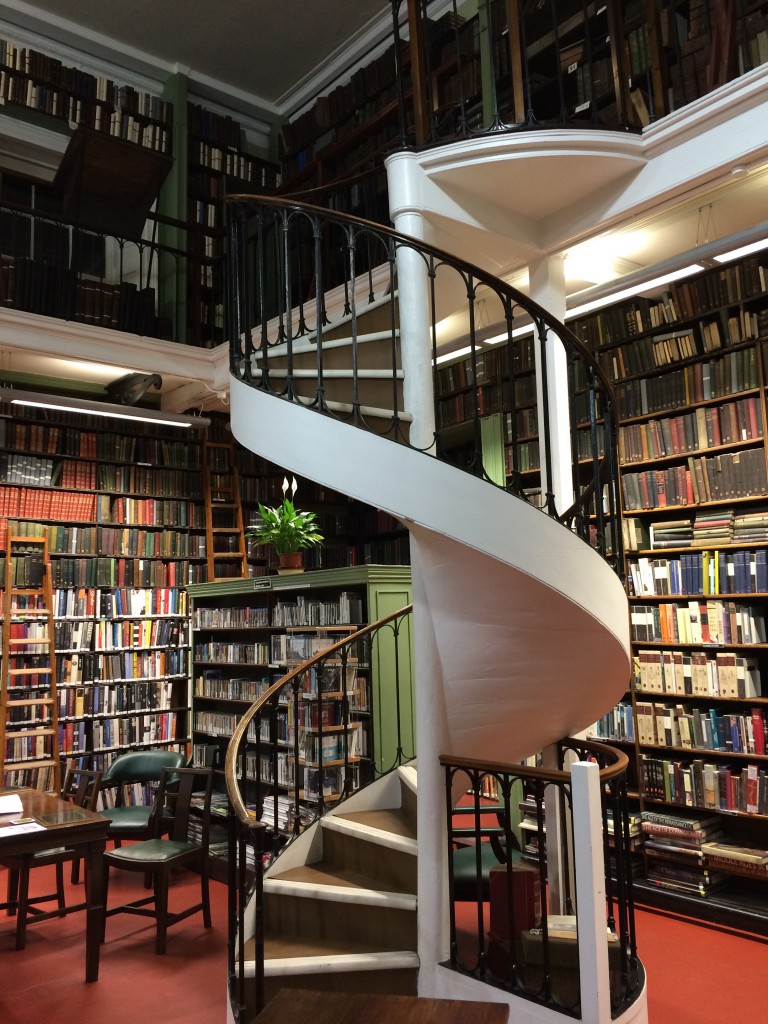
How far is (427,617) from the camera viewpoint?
325 centimetres

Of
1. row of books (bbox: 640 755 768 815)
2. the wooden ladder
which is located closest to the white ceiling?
the wooden ladder

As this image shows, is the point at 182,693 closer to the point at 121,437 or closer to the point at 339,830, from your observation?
the point at 121,437

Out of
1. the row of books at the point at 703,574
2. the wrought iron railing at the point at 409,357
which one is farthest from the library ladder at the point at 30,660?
the row of books at the point at 703,574

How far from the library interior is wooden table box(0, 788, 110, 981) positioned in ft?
0.08

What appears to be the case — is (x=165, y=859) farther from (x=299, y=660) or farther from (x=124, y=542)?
(x=124, y=542)

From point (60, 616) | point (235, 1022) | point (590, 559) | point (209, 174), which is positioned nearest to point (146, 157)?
point (209, 174)

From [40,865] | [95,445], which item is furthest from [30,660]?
[40,865]

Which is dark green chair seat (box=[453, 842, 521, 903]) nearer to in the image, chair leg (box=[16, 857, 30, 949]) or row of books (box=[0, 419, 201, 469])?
chair leg (box=[16, 857, 30, 949])

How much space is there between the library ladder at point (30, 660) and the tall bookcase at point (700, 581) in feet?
12.8

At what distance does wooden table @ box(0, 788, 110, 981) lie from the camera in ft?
11.8

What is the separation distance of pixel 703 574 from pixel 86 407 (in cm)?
432

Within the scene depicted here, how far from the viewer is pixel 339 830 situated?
12.5ft

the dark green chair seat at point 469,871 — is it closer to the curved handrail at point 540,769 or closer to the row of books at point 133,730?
the curved handrail at point 540,769

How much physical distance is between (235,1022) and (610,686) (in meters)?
1.81
